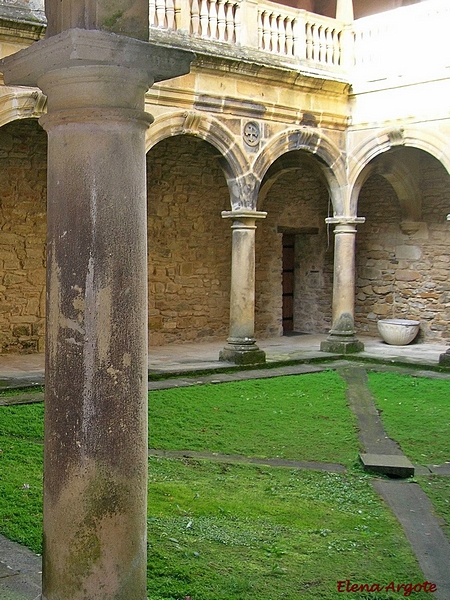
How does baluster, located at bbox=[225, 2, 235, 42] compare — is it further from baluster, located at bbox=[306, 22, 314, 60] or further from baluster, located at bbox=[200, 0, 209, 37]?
baluster, located at bbox=[306, 22, 314, 60]

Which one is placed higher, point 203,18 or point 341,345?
point 203,18

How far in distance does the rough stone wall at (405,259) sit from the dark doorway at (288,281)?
1.42 metres

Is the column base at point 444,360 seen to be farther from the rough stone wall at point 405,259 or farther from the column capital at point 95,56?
the column capital at point 95,56

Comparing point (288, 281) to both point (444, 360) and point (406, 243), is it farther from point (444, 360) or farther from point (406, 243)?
point (444, 360)

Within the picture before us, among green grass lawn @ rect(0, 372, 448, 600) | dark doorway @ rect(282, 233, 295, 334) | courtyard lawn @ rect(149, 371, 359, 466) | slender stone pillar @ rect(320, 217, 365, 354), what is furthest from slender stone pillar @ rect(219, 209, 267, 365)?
→ dark doorway @ rect(282, 233, 295, 334)

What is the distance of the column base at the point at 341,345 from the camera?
11.8 metres

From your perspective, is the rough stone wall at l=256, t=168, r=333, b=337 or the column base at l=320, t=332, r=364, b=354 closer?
the column base at l=320, t=332, r=364, b=354

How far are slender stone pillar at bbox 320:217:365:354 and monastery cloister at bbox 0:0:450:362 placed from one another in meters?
0.02

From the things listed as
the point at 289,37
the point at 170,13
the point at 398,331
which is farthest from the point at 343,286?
the point at 170,13

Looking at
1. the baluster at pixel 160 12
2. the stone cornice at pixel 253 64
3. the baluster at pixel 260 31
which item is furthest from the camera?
the baluster at pixel 260 31

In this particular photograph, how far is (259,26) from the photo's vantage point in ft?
35.1

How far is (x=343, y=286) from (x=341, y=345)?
935 mm

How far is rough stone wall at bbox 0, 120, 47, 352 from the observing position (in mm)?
10797

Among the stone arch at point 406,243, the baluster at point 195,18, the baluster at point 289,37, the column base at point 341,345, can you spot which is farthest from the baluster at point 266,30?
the column base at point 341,345
